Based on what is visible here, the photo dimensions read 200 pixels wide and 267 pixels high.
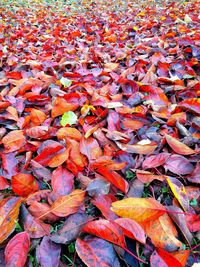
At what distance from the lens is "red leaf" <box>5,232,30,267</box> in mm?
887

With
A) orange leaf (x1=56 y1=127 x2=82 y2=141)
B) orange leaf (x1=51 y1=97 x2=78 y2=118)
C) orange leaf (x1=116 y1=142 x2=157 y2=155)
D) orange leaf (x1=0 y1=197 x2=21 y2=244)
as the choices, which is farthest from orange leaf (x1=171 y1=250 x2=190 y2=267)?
orange leaf (x1=51 y1=97 x2=78 y2=118)

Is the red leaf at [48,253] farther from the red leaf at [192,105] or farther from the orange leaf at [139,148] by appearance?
the red leaf at [192,105]

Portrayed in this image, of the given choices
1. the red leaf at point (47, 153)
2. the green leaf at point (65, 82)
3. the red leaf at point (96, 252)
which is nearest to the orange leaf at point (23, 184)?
the red leaf at point (47, 153)

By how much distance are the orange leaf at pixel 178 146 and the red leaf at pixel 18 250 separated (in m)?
0.78

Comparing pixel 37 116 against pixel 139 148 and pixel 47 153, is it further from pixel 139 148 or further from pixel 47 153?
pixel 139 148

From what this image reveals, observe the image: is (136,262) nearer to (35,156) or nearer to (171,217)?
(171,217)

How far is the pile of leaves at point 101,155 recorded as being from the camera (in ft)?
3.09

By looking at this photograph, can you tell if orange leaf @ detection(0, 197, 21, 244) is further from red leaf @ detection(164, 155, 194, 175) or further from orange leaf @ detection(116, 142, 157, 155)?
red leaf @ detection(164, 155, 194, 175)

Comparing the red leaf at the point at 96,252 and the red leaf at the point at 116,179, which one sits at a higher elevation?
the red leaf at the point at 116,179

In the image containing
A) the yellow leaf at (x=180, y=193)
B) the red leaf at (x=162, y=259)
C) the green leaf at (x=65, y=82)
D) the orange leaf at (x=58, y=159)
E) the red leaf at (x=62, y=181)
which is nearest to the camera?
the red leaf at (x=162, y=259)

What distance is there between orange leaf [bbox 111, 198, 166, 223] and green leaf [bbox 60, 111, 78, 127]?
26.0 inches

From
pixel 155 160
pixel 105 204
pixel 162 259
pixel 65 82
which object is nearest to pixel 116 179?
pixel 105 204

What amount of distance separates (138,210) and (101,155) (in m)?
0.43

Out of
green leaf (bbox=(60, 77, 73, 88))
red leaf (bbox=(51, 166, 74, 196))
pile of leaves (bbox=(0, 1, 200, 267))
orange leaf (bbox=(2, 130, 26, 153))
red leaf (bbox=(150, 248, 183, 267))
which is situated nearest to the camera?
red leaf (bbox=(150, 248, 183, 267))
